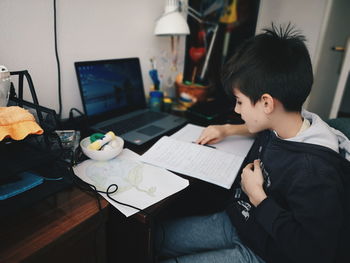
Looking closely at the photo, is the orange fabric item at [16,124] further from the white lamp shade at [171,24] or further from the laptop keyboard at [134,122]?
the white lamp shade at [171,24]

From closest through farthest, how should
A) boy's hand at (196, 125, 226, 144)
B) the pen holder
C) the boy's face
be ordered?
the boy's face < boy's hand at (196, 125, 226, 144) < the pen holder

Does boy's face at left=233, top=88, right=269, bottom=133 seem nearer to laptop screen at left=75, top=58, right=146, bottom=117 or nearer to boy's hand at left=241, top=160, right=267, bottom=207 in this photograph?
boy's hand at left=241, top=160, right=267, bottom=207

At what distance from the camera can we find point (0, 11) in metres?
0.78

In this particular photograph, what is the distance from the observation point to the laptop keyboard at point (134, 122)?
1.01m

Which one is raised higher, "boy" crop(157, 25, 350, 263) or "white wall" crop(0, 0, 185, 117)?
"white wall" crop(0, 0, 185, 117)

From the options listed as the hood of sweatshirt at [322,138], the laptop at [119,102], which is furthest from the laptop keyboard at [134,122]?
the hood of sweatshirt at [322,138]

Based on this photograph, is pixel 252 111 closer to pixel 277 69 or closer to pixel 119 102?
pixel 277 69

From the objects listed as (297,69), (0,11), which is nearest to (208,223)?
(297,69)

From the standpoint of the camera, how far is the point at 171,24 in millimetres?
1227

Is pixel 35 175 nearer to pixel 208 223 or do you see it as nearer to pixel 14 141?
pixel 14 141

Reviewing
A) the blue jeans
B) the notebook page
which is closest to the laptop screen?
the notebook page

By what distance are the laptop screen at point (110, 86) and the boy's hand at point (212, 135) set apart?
1.43 ft

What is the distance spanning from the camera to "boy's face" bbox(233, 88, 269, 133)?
28.0 inches

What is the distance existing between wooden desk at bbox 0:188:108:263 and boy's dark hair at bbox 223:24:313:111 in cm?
51
